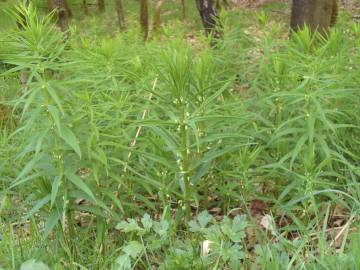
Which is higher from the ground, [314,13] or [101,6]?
[314,13]

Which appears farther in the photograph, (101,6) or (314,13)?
(101,6)

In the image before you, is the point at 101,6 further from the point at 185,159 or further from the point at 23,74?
the point at 185,159

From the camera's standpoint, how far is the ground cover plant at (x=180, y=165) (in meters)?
2.66

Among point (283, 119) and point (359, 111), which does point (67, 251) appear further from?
point (359, 111)

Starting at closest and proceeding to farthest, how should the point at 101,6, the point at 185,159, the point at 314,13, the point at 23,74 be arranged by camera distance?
the point at 185,159
the point at 314,13
the point at 23,74
the point at 101,6

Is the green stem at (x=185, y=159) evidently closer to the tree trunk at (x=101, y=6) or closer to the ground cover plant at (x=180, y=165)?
the ground cover plant at (x=180, y=165)

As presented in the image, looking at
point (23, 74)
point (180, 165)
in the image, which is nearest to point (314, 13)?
point (23, 74)

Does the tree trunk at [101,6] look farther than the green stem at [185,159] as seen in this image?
Yes

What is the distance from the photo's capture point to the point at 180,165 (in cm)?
294

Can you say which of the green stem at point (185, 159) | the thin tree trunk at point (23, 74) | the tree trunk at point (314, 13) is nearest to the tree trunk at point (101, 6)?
the thin tree trunk at point (23, 74)

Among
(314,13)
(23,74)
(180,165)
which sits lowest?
(23,74)

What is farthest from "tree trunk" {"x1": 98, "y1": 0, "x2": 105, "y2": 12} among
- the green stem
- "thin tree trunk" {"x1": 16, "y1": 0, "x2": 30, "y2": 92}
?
the green stem

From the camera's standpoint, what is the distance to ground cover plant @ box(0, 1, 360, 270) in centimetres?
266

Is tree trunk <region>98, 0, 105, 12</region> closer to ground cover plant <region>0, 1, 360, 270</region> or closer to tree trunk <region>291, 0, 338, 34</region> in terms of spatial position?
tree trunk <region>291, 0, 338, 34</region>
